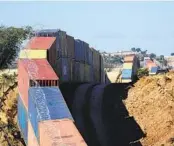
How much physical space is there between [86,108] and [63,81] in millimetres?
4312

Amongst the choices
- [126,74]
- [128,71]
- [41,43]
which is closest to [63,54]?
[41,43]

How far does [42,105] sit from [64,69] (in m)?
16.2

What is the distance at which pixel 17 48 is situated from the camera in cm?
5441

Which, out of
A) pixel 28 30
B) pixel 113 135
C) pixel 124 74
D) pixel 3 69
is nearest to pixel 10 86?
pixel 113 135

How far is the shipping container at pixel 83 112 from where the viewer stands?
117 feet

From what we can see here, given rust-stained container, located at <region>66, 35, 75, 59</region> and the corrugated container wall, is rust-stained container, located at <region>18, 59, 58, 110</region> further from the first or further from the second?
rust-stained container, located at <region>66, 35, 75, 59</region>

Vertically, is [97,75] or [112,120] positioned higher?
[112,120]

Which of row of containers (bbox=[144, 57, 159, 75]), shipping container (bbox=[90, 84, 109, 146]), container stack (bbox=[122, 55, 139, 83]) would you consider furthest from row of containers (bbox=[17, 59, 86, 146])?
row of containers (bbox=[144, 57, 159, 75])

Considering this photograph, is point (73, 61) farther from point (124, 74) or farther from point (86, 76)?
point (124, 74)

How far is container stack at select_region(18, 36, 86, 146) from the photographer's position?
25.0m

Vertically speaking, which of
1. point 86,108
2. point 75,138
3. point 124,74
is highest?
point 75,138

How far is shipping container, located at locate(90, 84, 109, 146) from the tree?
495 inches

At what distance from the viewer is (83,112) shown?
39.6 m

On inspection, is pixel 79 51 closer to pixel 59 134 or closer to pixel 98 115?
pixel 98 115
